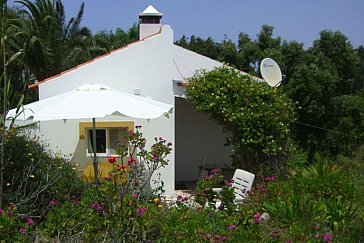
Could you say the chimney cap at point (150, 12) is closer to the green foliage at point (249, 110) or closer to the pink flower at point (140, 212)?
the green foliage at point (249, 110)

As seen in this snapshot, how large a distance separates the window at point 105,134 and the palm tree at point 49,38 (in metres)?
6.10

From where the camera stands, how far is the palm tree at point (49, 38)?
56.8 ft

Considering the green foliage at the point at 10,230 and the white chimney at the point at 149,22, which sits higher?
the white chimney at the point at 149,22

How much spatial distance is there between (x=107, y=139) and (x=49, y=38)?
8558 millimetres

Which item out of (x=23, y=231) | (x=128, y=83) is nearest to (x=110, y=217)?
(x=23, y=231)

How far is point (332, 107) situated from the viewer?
64.5 ft

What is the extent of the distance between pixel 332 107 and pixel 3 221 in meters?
17.2

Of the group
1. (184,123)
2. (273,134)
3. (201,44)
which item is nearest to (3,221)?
(273,134)

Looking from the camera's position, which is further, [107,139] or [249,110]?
[107,139]

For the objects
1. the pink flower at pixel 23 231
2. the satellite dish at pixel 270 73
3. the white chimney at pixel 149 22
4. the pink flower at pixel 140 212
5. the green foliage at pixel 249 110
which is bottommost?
the pink flower at pixel 23 231

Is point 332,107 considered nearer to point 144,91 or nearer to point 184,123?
point 184,123

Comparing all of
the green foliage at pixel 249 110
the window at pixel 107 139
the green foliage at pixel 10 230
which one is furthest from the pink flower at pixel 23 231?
the green foliage at pixel 249 110

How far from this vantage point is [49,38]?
61.2 ft

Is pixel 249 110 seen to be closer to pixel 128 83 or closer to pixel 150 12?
pixel 128 83
